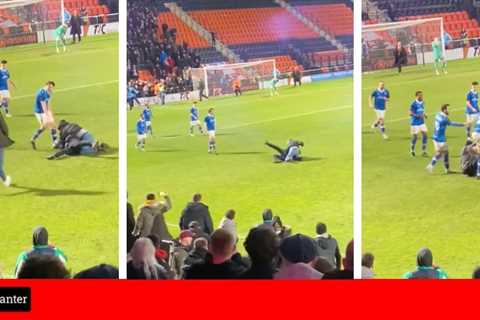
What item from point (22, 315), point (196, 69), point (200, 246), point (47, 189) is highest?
point (196, 69)

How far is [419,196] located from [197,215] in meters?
1.32

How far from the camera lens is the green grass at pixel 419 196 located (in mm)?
4902

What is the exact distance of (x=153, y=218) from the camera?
493cm

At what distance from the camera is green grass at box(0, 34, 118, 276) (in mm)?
4906

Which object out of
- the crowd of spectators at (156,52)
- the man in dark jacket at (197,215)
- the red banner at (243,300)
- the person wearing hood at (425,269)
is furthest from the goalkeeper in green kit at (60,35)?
the person wearing hood at (425,269)

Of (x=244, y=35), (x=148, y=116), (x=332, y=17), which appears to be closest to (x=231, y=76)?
(x=244, y=35)

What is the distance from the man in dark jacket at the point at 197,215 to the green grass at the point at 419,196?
0.92 meters

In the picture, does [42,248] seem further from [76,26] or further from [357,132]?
[357,132]

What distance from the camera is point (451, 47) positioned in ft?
16.6

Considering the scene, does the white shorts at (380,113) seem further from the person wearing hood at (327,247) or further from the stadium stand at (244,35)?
the person wearing hood at (327,247)

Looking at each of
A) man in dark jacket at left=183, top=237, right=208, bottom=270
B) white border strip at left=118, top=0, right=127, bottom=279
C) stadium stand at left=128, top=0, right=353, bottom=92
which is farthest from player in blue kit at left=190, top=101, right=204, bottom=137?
man in dark jacket at left=183, top=237, right=208, bottom=270

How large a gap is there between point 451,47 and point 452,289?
57.6 inches

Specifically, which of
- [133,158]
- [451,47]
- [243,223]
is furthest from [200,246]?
[451,47]

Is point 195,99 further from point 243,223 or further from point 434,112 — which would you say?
point 434,112
